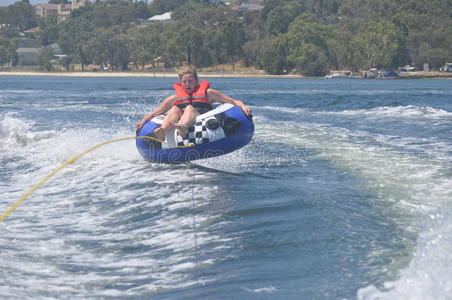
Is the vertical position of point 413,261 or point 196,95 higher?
point 196,95

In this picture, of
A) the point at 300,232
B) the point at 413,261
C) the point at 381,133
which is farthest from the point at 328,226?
the point at 381,133

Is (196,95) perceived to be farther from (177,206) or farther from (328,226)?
(328,226)

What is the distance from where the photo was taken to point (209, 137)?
8.23 metres

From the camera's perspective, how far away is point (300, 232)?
516 centimetres

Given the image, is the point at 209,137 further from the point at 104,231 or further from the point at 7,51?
the point at 7,51

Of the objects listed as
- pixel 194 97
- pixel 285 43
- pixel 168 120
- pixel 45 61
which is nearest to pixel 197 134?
pixel 168 120

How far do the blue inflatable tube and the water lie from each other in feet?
0.72

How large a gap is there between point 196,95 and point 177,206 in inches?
103

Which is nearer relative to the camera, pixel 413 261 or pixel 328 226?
pixel 413 261

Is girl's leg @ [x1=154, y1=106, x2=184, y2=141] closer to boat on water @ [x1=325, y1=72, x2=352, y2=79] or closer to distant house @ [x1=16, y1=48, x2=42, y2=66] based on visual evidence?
boat on water @ [x1=325, y1=72, x2=352, y2=79]

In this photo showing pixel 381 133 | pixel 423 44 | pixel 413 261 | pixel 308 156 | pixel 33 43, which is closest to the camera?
pixel 413 261

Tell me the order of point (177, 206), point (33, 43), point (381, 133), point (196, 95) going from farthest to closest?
point (33, 43)
point (381, 133)
point (196, 95)
point (177, 206)

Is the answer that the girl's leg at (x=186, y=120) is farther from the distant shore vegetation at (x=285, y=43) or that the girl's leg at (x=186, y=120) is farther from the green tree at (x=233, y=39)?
the green tree at (x=233, y=39)

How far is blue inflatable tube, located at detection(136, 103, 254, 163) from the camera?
8.24 meters
